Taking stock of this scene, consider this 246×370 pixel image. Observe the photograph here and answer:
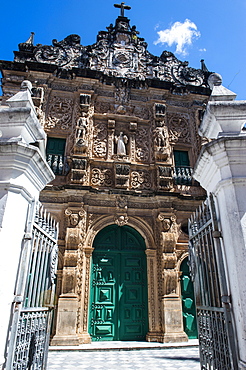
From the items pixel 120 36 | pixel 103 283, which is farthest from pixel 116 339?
pixel 120 36

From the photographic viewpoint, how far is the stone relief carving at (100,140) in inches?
376

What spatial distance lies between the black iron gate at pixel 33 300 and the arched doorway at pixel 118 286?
14.0 feet

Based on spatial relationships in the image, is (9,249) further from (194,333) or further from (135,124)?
(135,124)

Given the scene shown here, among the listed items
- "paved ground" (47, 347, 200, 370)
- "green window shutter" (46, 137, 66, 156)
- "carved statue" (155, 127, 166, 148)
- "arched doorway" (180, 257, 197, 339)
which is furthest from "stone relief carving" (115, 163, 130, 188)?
"paved ground" (47, 347, 200, 370)

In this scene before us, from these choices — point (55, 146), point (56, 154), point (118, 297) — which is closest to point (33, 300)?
point (118, 297)

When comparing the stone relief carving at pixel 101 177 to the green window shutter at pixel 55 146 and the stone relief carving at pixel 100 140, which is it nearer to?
the stone relief carving at pixel 100 140

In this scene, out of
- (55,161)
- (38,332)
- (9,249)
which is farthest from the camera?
(55,161)

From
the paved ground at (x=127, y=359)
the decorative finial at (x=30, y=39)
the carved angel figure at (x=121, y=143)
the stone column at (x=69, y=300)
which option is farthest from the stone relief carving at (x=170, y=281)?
the decorative finial at (x=30, y=39)

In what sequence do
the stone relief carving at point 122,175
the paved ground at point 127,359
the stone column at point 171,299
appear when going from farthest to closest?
the stone relief carving at point 122,175, the stone column at point 171,299, the paved ground at point 127,359

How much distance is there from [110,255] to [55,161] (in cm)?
339

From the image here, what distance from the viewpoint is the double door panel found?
7680 millimetres

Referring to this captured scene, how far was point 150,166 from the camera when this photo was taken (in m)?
9.57

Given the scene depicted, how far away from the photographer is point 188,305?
8109mm

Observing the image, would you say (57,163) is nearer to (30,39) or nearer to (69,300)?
(69,300)
